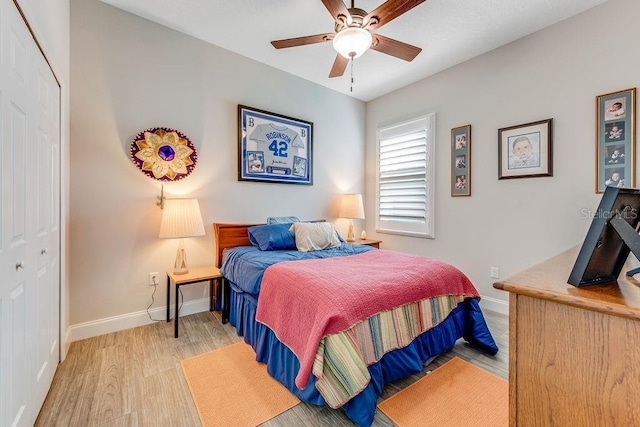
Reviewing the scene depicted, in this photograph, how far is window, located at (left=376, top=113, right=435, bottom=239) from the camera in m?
3.67

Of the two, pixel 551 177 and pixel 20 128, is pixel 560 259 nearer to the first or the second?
pixel 551 177

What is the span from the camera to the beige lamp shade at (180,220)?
8.17 ft

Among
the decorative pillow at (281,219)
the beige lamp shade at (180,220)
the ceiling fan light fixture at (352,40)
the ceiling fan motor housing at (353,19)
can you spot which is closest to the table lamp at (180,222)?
the beige lamp shade at (180,220)

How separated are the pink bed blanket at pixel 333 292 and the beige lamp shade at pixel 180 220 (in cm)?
92

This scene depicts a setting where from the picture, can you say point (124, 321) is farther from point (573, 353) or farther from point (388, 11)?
point (388, 11)

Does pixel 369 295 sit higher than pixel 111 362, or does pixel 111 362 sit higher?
pixel 369 295

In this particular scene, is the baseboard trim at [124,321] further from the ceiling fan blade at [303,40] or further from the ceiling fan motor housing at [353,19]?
the ceiling fan motor housing at [353,19]

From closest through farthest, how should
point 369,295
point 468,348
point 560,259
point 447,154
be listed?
point 560,259 → point 369,295 → point 468,348 → point 447,154

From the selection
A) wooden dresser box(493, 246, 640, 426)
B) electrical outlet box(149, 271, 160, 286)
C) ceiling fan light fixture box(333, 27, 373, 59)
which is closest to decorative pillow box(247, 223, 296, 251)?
electrical outlet box(149, 271, 160, 286)

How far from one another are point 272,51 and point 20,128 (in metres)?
2.48

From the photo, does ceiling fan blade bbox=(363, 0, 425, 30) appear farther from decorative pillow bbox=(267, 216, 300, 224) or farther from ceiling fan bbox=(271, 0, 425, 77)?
decorative pillow bbox=(267, 216, 300, 224)


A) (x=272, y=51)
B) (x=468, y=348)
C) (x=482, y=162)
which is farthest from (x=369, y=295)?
(x=272, y=51)

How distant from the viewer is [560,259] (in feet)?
3.95

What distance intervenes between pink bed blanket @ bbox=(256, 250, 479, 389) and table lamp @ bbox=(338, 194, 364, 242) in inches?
62.2
